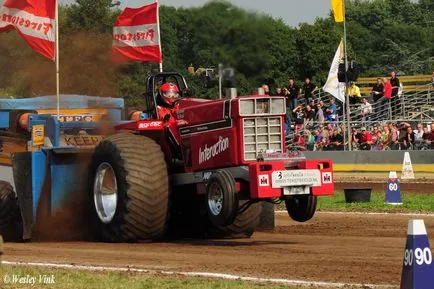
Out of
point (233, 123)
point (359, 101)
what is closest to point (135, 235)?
point (233, 123)

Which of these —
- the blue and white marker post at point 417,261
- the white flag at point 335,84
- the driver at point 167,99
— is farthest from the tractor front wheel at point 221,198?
the white flag at point 335,84

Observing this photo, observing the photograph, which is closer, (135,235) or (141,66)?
(135,235)

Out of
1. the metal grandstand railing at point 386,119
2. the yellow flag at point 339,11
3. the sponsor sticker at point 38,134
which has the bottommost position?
the sponsor sticker at point 38,134

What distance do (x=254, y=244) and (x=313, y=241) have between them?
2.73ft

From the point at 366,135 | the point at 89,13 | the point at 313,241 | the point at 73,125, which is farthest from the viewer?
the point at 366,135

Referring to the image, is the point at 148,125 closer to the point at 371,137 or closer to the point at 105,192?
the point at 105,192

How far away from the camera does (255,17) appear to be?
666 inches

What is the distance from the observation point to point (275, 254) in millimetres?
12242

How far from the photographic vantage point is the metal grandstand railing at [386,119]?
31717 millimetres

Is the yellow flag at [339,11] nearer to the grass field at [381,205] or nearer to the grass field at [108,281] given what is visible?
the grass field at [381,205]

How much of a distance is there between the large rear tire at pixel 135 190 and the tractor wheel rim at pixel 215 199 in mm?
761

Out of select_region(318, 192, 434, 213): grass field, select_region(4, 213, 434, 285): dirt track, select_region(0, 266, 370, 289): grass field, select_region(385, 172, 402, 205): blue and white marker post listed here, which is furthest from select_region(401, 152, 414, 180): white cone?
select_region(0, 266, 370, 289): grass field

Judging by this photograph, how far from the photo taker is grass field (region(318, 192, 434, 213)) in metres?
20.5

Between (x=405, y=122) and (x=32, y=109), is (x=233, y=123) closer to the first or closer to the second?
(x=32, y=109)
